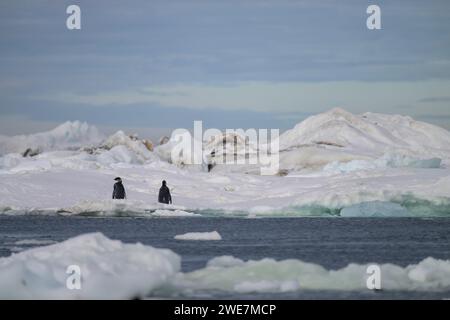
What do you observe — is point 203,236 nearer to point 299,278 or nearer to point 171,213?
point 171,213

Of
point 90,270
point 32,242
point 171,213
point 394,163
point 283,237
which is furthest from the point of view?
point 394,163

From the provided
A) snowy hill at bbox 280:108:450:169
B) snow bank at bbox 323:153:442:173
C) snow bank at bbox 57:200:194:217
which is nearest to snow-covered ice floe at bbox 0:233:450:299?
snow bank at bbox 57:200:194:217

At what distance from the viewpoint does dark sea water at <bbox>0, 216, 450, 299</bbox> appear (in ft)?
91.0

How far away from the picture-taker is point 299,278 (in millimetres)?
21953

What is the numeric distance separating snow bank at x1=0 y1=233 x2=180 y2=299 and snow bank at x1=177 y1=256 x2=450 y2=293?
764 millimetres

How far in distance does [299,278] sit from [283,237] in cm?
1365

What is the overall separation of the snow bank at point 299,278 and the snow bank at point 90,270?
2.51 ft

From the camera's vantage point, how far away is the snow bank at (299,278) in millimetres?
21234

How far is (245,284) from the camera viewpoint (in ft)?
69.5

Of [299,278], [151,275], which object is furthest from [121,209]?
[151,275]

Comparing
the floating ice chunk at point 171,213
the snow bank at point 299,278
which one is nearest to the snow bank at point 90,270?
the snow bank at point 299,278

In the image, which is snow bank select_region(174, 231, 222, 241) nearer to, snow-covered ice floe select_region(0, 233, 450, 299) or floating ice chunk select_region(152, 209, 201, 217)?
floating ice chunk select_region(152, 209, 201, 217)

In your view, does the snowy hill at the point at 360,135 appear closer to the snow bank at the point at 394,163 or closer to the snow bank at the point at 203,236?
the snow bank at the point at 394,163
